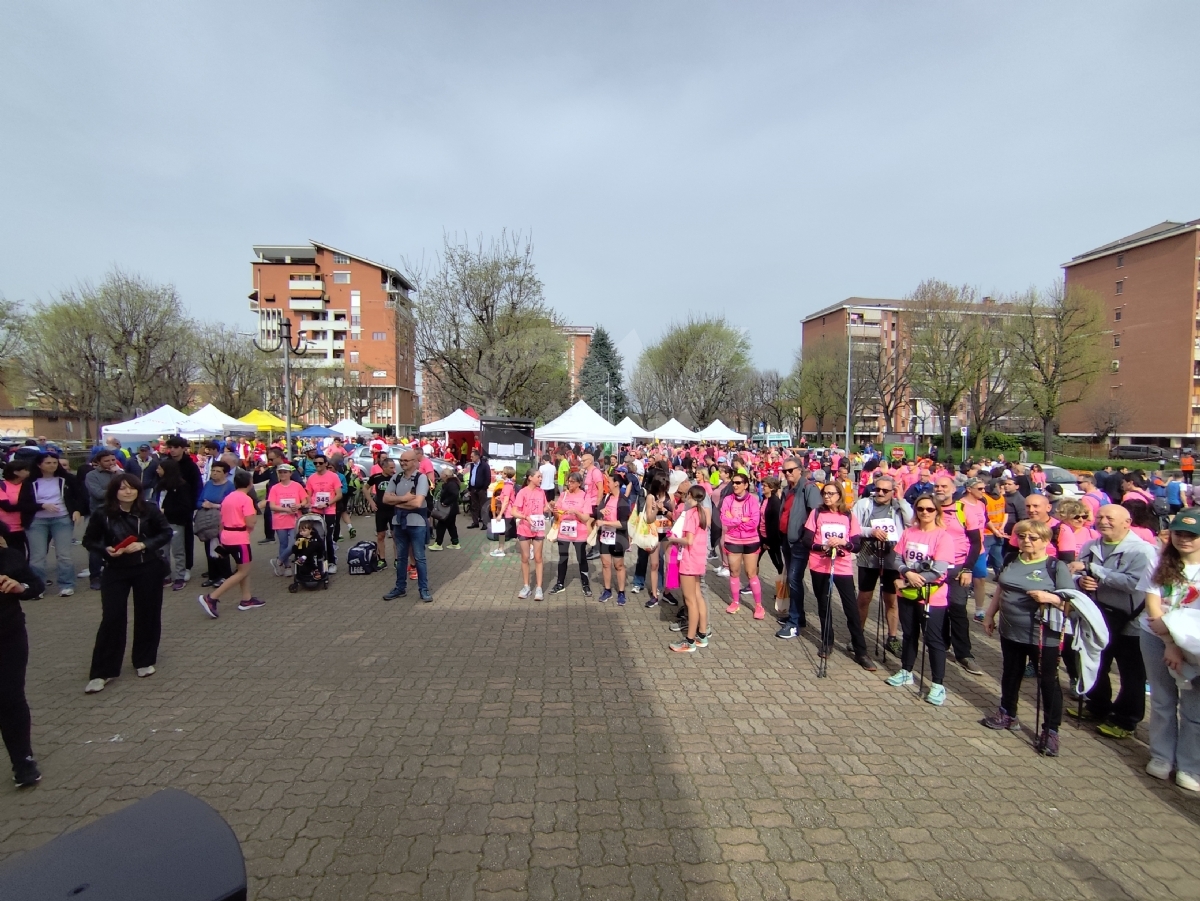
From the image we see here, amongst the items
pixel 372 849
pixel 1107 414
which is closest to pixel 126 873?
pixel 372 849

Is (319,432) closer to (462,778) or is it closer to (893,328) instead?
(462,778)

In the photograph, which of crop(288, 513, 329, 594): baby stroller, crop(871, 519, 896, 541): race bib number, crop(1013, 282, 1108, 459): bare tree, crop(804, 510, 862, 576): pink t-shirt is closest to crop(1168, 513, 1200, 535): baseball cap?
crop(871, 519, 896, 541): race bib number

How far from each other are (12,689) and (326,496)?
5442mm

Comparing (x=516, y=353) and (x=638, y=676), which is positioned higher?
(x=516, y=353)

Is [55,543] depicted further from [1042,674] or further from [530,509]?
[1042,674]

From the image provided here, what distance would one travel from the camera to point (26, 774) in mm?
3672

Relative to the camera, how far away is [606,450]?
26500mm

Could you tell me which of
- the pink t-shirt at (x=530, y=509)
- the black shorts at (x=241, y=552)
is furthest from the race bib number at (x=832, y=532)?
the black shorts at (x=241, y=552)

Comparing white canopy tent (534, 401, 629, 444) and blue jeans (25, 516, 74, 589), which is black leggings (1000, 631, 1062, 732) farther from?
white canopy tent (534, 401, 629, 444)

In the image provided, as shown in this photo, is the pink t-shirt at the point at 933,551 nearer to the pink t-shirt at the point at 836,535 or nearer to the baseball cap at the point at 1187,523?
the pink t-shirt at the point at 836,535

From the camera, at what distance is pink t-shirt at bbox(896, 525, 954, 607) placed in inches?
195

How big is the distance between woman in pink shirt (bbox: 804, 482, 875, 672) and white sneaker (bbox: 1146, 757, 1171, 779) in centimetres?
211

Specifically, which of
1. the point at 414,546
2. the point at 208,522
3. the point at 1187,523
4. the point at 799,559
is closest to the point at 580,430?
the point at 414,546

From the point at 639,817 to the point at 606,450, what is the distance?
76.0 feet
